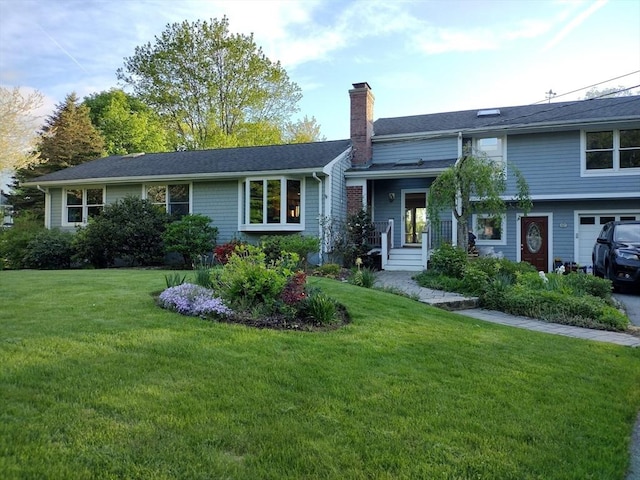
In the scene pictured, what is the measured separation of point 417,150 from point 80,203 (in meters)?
13.9

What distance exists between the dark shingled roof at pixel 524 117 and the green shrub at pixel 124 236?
9.14 metres

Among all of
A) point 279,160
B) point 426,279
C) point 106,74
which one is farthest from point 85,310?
point 106,74

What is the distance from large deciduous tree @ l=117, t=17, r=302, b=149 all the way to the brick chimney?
16.9 metres

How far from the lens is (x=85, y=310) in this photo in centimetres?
536

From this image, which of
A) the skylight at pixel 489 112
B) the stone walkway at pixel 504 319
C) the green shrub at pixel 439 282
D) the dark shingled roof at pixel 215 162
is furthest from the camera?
the skylight at pixel 489 112

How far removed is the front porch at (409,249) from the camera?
14.3m

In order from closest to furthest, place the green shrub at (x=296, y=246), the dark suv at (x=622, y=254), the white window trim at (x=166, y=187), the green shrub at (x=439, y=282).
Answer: the green shrub at (x=439, y=282) < the dark suv at (x=622, y=254) < the green shrub at (x=296, y=246) < the white window trim at (x=166, y=187)

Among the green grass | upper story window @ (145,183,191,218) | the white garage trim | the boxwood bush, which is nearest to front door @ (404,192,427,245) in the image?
the boxwood bush

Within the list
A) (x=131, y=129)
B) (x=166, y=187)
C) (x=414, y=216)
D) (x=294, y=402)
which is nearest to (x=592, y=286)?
(x=414, y=216)

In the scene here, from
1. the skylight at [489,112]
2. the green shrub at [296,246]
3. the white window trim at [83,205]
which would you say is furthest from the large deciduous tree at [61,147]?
the skylight at [489,112]

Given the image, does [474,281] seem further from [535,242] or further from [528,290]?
[535,242]

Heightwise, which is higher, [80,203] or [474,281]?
[80,203]

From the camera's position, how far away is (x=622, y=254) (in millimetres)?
10820

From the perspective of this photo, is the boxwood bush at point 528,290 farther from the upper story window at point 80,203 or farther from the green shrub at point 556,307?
the upper story window at point 80,203
